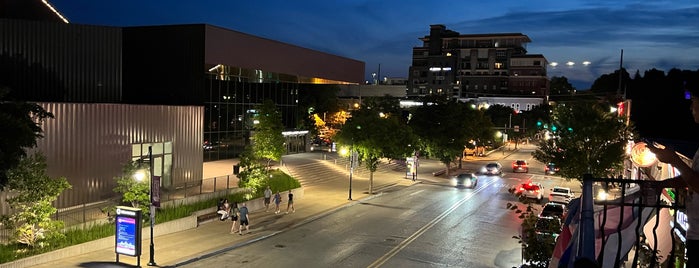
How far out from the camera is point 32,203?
1889cm

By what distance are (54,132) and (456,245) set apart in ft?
59.1

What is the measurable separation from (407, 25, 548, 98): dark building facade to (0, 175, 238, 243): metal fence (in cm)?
10466

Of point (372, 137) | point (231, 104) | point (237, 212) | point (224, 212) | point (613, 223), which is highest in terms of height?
point (231, 104)

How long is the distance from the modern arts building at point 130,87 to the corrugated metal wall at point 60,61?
0.18 feet

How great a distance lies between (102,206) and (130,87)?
15992 millimetres

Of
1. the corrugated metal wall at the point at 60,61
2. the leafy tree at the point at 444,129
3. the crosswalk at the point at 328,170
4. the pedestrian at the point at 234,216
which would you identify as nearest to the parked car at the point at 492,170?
the leafy tree at the point at 444,129

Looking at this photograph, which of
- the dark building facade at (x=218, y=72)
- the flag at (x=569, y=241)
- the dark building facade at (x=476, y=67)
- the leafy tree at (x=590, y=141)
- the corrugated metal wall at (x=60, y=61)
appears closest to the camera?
the flag at (x=569, y=241)

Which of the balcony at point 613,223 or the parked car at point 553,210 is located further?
the parked car at point 553,210

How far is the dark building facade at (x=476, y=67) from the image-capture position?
13150cm

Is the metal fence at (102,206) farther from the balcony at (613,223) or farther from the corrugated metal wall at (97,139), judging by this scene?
the balcony at (613,223)

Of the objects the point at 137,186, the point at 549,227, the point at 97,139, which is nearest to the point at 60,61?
the point at 97,139

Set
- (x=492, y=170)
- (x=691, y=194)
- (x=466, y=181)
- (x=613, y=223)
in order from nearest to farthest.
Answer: (x=691, y=194)
(x=613, y=223)
(x=466, y=181)
(x=492, y=170)

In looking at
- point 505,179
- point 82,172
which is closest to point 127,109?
point 82,172

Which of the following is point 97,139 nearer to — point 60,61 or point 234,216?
point 234,216
